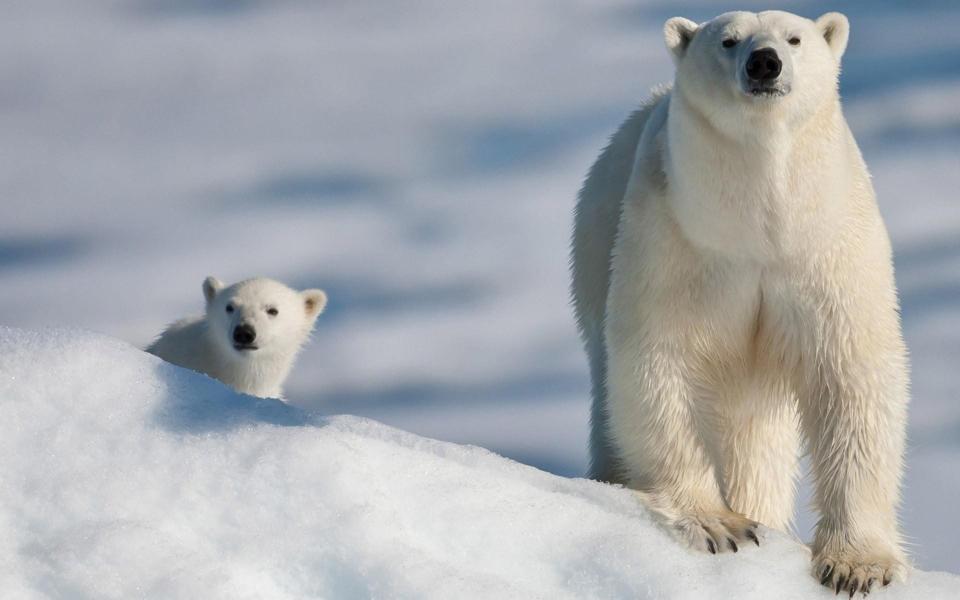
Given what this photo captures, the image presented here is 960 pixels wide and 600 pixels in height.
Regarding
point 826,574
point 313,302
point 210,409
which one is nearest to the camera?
point 210,409

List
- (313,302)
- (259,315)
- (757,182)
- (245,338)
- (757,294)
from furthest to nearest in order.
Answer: (313,302), (259,315), (245,338), (757,294), (757,182)

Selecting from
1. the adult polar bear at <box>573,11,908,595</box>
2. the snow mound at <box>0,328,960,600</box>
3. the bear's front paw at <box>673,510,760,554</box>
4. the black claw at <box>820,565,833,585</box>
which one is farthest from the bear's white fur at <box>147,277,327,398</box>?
the black claw at <box>820,565,833,585</box>

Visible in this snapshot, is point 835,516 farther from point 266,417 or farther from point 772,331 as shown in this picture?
point 266,417

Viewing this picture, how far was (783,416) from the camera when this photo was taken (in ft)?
16.6

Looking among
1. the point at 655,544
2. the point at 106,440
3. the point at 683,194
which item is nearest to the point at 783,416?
the point at 683,194

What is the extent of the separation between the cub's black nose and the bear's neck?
4.73 meters

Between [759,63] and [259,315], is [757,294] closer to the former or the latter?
[759,63]

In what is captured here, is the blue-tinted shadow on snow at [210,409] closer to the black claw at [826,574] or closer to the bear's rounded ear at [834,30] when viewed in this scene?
the black claw at [826,574]

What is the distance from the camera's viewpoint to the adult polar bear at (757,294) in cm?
424

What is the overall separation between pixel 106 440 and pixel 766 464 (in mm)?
2595

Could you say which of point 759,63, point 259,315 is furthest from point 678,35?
point 259,315

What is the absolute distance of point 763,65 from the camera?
4137mm

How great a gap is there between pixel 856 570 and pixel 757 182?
3.90ft

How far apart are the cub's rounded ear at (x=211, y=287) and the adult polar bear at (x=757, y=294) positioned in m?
4.86
